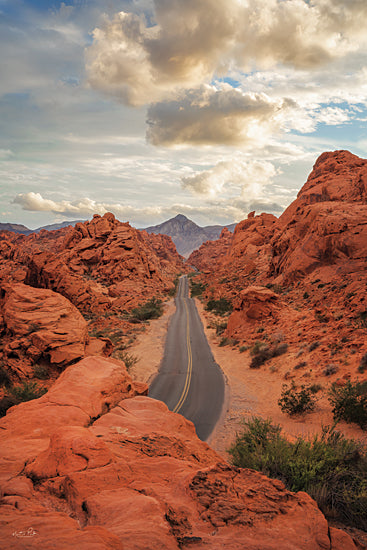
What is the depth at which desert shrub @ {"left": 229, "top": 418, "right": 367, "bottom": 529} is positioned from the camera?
5.90 meters

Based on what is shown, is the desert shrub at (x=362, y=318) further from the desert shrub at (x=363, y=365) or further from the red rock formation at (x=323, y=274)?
the desert shrub at (x=363, y=365)

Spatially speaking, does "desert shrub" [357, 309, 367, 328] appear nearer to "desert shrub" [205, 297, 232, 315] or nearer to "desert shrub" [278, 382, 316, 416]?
"desert shrub" [278, 382, 316, 416]

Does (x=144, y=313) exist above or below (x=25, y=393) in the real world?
below

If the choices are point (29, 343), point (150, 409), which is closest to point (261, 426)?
point (150, 409)

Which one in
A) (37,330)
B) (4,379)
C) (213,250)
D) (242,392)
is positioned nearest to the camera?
(4,379)

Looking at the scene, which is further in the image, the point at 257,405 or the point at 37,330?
the point at 257,405

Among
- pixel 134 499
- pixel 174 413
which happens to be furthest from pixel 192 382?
pixel 134 499

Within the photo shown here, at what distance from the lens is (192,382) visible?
2200cm

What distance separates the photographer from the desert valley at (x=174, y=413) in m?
4.24

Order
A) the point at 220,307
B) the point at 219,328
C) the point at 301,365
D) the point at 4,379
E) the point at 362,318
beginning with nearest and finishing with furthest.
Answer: the point at 4,379 → the point at 301,365 → the point at 362,318 → the point at 219,328 → the point at 220,307

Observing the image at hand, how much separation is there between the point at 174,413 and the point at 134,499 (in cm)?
468

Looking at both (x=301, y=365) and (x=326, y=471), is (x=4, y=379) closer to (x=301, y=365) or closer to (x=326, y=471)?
(x=326, y=471)

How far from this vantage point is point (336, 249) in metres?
33.3

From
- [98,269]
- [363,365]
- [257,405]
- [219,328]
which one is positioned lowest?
[257,405]
